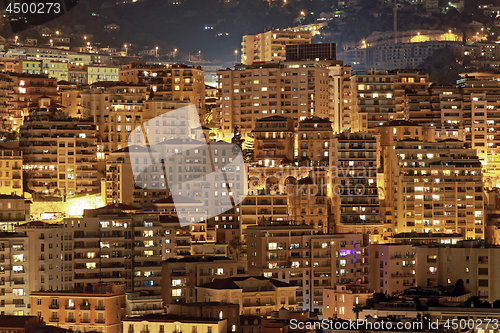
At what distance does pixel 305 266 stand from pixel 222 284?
50.7 ft

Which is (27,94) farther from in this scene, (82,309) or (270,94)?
(82,309)

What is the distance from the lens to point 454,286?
2456 inches

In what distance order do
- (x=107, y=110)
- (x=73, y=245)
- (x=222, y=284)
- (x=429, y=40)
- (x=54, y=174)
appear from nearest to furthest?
(x=222, y=284)
(x=73, y=245)
(x=54, y=174)
(x=107, y=110)
(x=429, y=40)

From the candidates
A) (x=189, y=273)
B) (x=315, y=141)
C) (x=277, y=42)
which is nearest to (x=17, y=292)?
(x=189, y=273)

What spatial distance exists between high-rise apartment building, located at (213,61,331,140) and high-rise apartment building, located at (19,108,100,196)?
→ 25.1 meters

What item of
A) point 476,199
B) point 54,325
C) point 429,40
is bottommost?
point 54,325

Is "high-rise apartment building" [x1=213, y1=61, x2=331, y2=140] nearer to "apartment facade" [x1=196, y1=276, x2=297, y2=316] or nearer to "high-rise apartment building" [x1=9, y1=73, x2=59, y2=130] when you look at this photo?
"high-rise apartment building" [x1=9, y1=73, x2=59, y2=130]

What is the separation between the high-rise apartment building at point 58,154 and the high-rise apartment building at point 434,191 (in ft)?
107

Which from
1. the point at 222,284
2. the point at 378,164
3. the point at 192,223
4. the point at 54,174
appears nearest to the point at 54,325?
the point at 222,284

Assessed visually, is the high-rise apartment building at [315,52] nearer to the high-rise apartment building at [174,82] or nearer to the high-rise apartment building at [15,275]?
the high-rise apartment building at [174,82]

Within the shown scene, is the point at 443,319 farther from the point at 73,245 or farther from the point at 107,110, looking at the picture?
the point at 107,110

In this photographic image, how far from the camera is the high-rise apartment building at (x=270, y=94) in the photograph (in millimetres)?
127875

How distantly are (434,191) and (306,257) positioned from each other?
70.6 feet

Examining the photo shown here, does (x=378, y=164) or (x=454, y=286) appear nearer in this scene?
(x=454, y=286)
